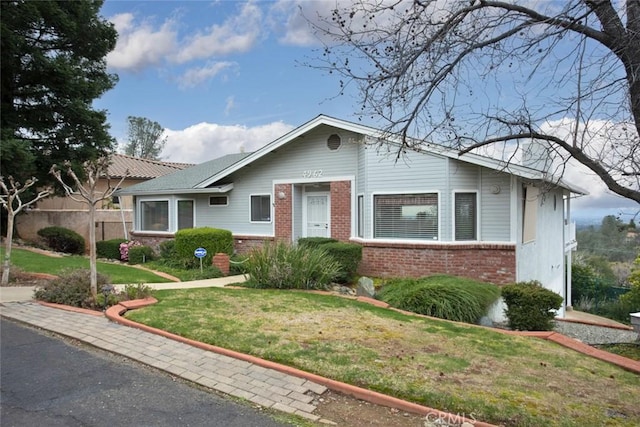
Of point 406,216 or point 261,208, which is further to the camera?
point 261,208

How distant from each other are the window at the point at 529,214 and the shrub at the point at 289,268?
17.6ft

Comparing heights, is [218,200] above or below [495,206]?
above

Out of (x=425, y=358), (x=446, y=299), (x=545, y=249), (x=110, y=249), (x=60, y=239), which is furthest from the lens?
(x=60, y=239)

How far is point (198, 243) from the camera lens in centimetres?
1449

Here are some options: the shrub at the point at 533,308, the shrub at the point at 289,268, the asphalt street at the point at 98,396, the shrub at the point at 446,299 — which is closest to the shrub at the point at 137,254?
the shrub at the point at 289,268

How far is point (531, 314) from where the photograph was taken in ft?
27.0

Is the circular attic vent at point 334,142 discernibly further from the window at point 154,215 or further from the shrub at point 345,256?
the window at point 154,215

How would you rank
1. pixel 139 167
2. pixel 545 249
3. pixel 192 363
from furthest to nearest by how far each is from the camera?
pixel 139 167
pixel 545 249
pixel 192 363

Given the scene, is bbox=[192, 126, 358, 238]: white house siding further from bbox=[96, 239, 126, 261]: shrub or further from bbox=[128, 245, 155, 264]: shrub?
bbox=[96, 239, 126, 261]: shrub

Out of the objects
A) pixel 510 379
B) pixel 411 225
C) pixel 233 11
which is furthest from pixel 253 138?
pixel 510 379

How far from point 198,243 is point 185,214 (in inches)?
138

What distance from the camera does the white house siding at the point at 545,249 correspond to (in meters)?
11.9

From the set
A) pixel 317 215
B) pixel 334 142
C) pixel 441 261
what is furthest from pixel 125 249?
pixel 441 261

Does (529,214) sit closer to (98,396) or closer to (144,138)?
(98,396)
